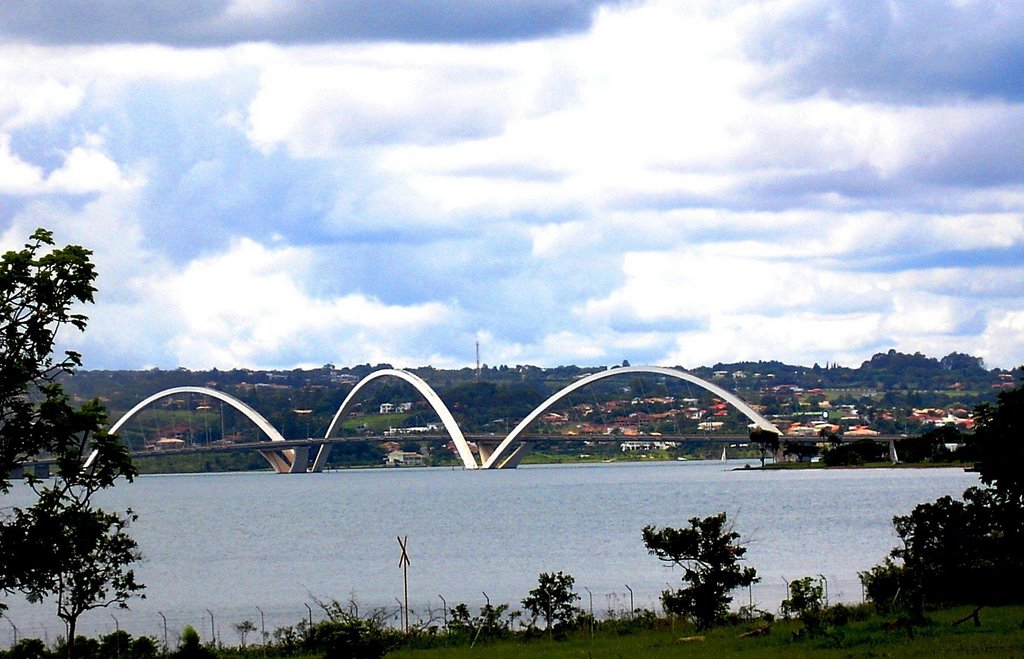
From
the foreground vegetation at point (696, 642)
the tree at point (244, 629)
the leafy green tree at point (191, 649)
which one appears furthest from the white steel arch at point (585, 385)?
the leafy green tree at point (191, 649)

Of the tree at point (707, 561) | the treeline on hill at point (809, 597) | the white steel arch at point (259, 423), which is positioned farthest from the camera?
the white steel arch at point (259, 423)

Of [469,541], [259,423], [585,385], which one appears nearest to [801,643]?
[469,541]

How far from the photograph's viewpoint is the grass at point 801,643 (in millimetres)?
22250

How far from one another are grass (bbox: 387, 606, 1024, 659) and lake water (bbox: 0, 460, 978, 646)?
6.14 m

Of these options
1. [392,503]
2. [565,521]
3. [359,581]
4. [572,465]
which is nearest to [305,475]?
[572,465]

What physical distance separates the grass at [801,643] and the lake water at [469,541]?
6.14 m

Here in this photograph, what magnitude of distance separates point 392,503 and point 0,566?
288ft

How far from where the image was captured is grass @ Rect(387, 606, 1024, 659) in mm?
22250

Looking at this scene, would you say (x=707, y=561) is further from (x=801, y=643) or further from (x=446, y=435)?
(x=446, y=435)

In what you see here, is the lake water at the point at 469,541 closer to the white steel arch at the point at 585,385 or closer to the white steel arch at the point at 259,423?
the white steel arch at the point at 585,385

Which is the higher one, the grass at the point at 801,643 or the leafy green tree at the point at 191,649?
the leafy green tree at the point at 191,649

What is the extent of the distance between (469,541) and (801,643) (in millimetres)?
41508

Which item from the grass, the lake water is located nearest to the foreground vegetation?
the grass

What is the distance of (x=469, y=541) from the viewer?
215 feet
